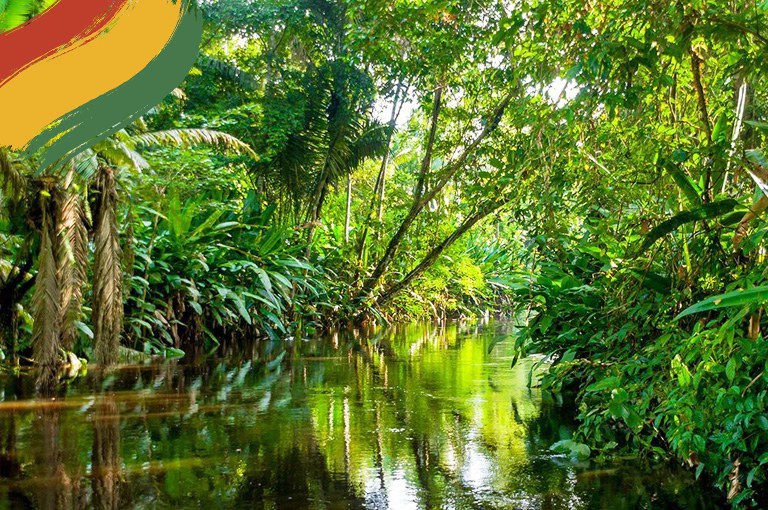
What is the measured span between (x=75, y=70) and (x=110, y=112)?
0.64 meters

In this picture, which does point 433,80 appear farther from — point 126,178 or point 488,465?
point 488,465

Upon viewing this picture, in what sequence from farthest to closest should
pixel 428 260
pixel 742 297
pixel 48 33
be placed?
pixel 428 260
pixel 48 33
pixel 742 297

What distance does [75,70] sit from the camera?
7484 mm

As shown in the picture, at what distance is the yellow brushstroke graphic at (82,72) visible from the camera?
7.33 metres

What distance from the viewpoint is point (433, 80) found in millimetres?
10805

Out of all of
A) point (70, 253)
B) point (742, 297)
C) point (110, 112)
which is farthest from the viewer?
point (110, 112)

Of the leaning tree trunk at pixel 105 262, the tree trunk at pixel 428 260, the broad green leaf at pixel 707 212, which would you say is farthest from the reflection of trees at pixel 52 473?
the tree trunk at pixel 428 260

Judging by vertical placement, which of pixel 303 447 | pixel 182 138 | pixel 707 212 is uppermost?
pixel 182 138

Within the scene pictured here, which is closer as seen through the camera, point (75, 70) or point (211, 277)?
point (75, 70)

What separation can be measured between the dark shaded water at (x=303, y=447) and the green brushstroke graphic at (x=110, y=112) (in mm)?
2156

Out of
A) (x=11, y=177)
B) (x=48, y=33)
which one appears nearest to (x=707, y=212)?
(x=11, y=177)

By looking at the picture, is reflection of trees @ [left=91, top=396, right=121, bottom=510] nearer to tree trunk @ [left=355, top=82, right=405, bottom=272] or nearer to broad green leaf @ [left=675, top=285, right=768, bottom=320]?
broad green leaf @ [left=675, top=285, right=768, bottom=320]

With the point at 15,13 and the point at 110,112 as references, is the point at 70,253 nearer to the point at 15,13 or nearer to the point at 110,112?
the point at 110,112

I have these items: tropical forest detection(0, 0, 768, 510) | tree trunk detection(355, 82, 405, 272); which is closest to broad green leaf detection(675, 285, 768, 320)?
tropical forest detection(0, 0, 768, 510)
